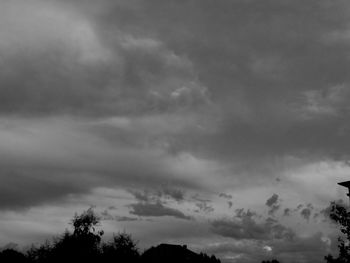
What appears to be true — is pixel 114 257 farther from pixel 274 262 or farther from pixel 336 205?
pixel 274 262

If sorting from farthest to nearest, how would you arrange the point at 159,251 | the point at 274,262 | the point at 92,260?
the point at 274,262
the point at 159,251
the point at 92,260

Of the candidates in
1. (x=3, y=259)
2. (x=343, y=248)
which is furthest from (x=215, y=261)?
(x=343, y=248)

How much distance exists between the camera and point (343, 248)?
3372 centimetres

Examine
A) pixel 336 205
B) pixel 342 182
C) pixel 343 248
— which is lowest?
pixel 343 248

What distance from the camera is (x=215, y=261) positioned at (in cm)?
10162

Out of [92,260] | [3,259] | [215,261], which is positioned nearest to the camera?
[92,260]

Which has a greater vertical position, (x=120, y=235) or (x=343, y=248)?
(x=120, y=235)

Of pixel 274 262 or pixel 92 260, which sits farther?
pixel 274 262

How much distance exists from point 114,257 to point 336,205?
122 ft

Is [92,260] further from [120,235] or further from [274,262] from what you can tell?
[274,262]

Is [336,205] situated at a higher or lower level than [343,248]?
higher

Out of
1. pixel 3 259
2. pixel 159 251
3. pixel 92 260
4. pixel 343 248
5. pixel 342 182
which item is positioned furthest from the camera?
pixel 159 251

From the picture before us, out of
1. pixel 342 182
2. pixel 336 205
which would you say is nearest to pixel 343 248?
pixel 336 205

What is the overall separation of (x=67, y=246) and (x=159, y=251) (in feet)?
113
